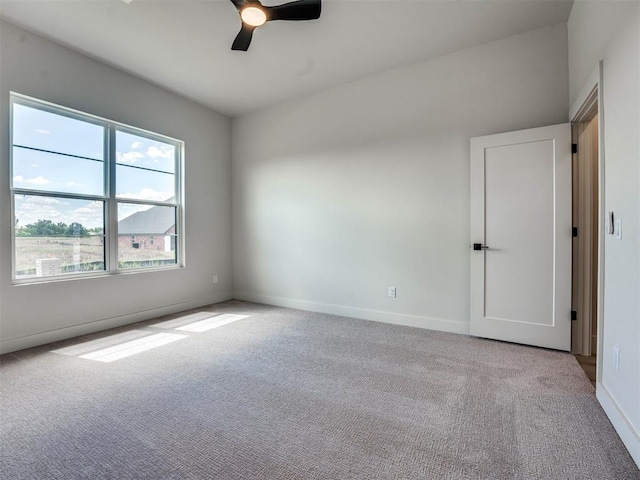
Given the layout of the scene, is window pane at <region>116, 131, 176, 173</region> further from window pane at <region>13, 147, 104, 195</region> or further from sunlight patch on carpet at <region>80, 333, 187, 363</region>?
sunlight patch on carpet at <region>80, 333, 187, 363</region>

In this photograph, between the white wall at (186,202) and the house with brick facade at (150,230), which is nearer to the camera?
the white wall at (186,202)

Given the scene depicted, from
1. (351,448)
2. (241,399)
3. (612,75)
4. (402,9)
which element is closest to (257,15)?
(402,9)

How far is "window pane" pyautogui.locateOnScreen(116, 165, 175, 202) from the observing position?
3.85 m

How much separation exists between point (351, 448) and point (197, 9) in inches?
140

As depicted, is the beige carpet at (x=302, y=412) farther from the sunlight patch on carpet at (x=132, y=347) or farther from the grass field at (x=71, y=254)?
the grass field at (x=71, y=254)

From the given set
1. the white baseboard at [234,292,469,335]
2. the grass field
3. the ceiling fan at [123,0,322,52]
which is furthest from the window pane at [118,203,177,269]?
the ceiling fan at [123,0,322,52]

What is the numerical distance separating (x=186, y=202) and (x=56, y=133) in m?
1.64

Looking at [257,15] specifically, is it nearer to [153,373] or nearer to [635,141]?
[635,141]

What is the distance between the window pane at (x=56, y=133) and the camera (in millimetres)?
3027

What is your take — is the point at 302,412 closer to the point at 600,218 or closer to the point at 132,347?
the point at 132,347

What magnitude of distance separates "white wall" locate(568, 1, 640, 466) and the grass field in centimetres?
468

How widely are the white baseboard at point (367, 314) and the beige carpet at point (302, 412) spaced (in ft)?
0.99

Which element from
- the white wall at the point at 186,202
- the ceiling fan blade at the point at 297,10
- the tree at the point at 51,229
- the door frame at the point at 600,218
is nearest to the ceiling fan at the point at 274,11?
the ceiling fan blade at the point at 297,10

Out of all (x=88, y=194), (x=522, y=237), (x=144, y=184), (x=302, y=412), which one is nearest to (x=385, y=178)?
(x=522, y=237)
